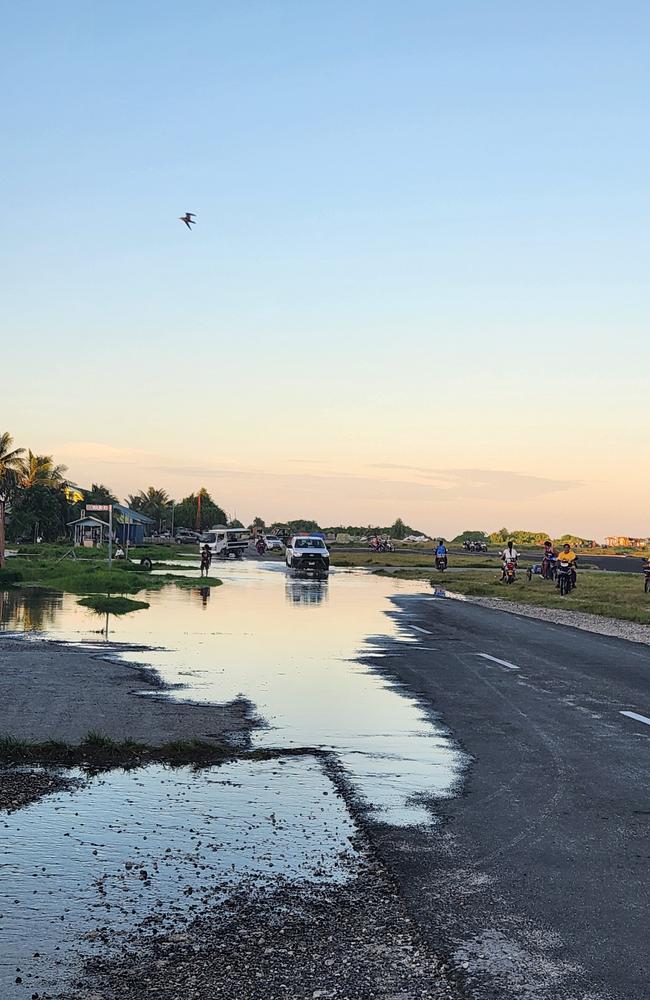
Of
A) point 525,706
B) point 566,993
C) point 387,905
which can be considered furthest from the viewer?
point 525,706

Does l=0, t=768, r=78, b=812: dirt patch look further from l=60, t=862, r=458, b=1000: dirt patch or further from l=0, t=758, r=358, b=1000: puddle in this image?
l=60, t=862, r=458, b=1000: dirt patch

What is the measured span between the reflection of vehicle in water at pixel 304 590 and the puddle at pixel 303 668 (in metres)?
0.17

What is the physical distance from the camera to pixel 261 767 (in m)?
9.60

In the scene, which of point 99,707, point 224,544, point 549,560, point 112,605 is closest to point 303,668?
point 99,707

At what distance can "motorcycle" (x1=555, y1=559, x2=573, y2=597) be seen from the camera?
40719mm

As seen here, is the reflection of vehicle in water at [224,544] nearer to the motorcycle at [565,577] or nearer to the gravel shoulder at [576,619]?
the motorcycle at [565,577]

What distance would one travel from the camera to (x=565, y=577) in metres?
40.8

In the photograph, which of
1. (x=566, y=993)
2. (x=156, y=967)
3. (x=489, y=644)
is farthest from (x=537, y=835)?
(x=489, y=644)

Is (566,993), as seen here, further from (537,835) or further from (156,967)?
(537,835)

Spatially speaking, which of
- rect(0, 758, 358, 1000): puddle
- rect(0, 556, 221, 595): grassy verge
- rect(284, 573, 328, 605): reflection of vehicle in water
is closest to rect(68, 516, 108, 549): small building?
rect(0, 556, 221, 595): grassy verge

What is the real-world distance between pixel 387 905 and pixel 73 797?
3.19 meters

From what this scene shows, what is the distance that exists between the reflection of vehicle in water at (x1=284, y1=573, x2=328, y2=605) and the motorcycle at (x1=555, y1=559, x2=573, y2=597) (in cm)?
868

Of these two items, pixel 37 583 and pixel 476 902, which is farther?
pixel 37 583

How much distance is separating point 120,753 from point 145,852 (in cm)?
318
